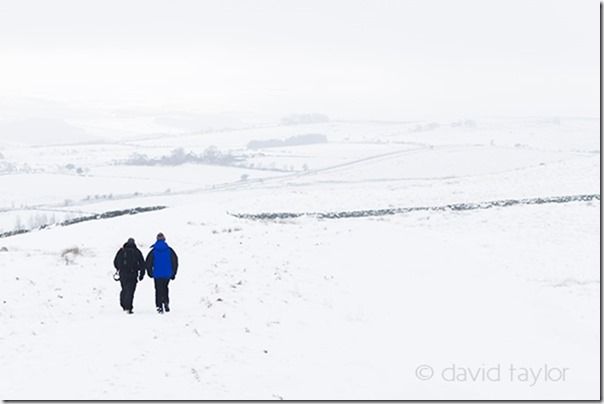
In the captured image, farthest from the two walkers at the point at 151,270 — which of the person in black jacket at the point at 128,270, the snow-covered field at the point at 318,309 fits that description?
the snow-covered field at the point at 318,309

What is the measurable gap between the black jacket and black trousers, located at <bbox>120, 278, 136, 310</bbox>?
0.39 ft

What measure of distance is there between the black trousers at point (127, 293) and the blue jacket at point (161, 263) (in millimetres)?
500

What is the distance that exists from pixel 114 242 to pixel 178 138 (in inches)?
6606

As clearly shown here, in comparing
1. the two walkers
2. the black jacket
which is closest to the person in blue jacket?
the two walkers

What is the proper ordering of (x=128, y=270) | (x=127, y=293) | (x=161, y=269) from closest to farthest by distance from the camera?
(x=127, y=293)
(x=161, y=269)
(x=128, y=270)

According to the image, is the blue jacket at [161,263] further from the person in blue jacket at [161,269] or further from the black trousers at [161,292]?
the black trousers at [161,292]

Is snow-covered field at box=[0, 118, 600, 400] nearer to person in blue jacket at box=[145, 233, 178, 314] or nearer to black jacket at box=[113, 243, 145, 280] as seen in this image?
person in blue jacket at box=[145, 233, 178, 314]

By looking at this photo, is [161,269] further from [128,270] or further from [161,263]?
[128,270]

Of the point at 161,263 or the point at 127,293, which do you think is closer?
the point at 127,293

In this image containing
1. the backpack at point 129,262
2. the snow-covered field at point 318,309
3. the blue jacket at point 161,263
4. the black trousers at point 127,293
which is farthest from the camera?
the backpack at point 129,262

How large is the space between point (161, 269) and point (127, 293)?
95 cm

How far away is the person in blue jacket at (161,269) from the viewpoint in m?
18.2

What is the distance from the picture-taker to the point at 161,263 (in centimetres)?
1831

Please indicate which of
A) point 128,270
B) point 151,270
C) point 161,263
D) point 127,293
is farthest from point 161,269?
point 127,293
